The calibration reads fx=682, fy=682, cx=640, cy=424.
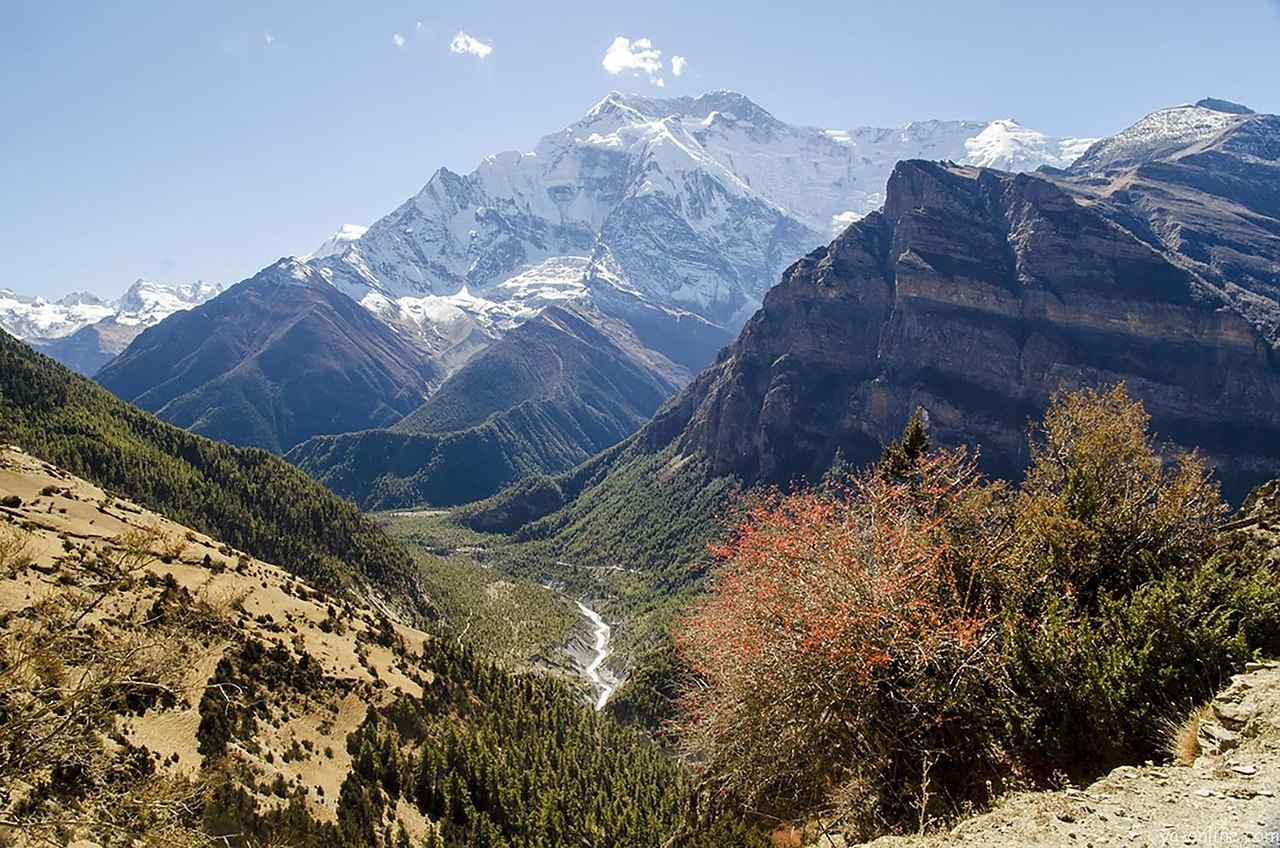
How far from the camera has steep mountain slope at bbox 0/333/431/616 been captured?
4313 inches

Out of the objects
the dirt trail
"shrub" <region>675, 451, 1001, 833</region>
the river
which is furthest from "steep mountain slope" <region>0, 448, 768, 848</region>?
the river

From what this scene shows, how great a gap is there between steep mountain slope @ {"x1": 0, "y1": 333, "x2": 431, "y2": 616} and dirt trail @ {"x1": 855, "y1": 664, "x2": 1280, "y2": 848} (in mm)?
111183

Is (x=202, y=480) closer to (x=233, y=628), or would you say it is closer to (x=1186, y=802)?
(x=233, y=628)

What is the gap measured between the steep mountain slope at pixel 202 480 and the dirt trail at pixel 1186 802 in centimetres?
11118

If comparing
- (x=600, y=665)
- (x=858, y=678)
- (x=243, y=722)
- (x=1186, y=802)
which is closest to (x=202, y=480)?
(x=600, y=665)

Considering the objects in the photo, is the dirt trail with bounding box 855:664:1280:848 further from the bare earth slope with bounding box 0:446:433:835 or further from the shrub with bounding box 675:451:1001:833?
the bare earth slope with bounding box 0:446:433:835

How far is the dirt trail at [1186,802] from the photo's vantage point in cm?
1065

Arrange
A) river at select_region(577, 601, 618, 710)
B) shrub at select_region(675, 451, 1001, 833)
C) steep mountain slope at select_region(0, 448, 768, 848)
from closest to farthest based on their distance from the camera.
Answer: steep mountain slope at select_region(0, 448, 768, 848)
shrub at select_region(675, 451, 1001, 833)
river at select_region(577, 601, 618, 710)

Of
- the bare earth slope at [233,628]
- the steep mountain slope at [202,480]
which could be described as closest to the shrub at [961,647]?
the bare earth slope at [233,628]

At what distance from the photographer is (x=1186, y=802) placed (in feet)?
37.4

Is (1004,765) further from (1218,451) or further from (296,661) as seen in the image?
(1218,451)

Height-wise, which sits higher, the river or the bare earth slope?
the bare earth slope

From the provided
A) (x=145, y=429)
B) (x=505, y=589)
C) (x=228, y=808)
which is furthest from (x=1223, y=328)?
(x=145, y=429)

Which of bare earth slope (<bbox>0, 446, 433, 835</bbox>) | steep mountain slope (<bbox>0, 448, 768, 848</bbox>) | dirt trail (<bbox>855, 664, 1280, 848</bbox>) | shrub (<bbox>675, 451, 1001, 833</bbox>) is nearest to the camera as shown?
dirt trail (<bbox>855, 664, 1280, 848</bbox>)
